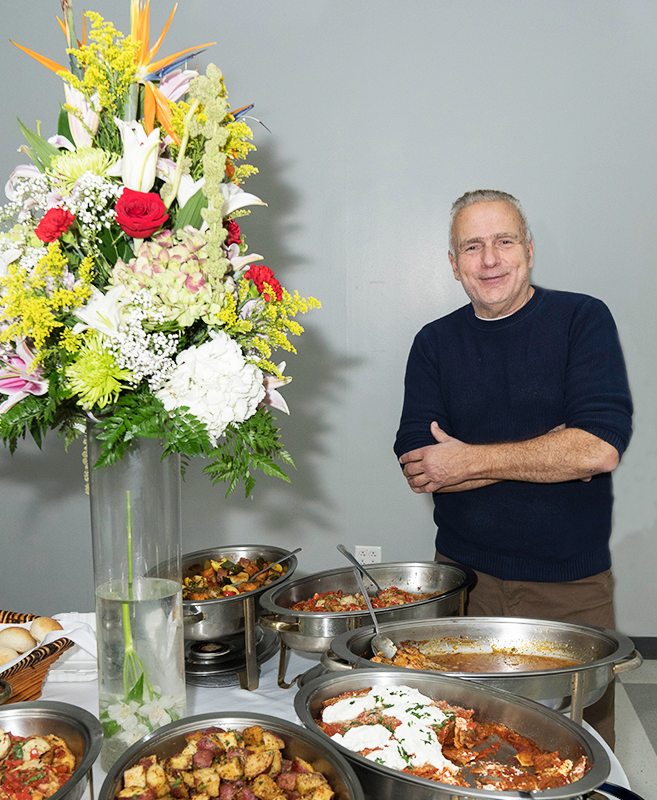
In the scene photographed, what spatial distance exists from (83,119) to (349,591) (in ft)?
3.76

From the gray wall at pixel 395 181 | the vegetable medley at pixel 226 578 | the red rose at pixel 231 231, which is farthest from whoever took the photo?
the gray wall at pixel 395 181

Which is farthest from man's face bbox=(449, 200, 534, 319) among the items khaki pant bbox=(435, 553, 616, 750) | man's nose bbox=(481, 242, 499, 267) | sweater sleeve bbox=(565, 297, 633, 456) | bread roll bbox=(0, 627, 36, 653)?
bread roll bbox=(0, 627, 36, 653)

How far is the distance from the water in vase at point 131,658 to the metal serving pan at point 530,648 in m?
0.30

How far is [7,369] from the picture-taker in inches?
37.5

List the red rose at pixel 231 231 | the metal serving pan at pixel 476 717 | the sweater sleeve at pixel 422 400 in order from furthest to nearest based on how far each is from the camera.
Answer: the sweater sleeve at pixel 422 400 < the red rose at pixel 231 231 < the metal serving pan at pixel 476 717

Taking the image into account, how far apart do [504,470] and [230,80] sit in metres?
2.26

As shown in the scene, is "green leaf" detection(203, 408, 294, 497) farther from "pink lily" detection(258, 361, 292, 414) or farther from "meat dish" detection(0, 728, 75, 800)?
"meat dish" detection(0, 728, 75, 800)

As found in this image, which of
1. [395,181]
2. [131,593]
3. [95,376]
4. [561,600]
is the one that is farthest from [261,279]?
[395,181]

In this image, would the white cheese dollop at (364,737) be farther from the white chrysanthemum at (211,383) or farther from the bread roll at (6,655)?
the bread roll at (6,655)

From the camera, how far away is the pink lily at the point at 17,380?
3.11ft

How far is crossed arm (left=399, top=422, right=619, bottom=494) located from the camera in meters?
1.79

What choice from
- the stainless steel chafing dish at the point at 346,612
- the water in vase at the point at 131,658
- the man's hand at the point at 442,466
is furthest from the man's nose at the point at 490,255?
the water in vase at the point at 131,658

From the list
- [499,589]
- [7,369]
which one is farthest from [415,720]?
[499,589]

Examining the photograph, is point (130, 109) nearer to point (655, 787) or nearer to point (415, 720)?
point (415, 720)
